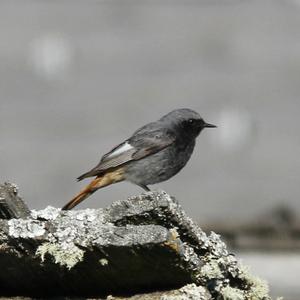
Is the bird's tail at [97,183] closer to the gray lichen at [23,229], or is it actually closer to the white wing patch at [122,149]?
the white wing patch at [122,149]

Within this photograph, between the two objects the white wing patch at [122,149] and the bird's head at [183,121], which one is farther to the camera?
the white wing patch at [122,149]

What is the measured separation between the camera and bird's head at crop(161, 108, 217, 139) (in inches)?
326

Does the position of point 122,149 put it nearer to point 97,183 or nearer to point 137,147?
point 137,147

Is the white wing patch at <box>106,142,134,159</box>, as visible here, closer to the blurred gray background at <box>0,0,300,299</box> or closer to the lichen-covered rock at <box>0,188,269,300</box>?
the blurred gray background at <box>0,0,300,299</box>

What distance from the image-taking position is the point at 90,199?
8.55 meters

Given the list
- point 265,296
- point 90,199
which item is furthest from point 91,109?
point 265,296

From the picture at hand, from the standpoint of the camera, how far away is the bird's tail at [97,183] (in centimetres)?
754

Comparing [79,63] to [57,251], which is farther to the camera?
[79,63]

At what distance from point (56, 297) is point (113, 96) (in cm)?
574

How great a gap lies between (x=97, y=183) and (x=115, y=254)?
4704 millimetres

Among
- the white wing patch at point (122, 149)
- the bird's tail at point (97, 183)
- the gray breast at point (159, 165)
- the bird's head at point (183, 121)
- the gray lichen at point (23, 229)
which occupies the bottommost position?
the gray lichen at point (23, 229)

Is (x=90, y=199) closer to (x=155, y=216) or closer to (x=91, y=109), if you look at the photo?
(x=91, y=109)

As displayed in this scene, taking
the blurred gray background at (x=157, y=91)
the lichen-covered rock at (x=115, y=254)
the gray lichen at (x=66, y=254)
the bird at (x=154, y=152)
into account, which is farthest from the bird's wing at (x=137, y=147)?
the gray lichen at (x=66, y=254)

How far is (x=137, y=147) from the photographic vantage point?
845 centimetres
